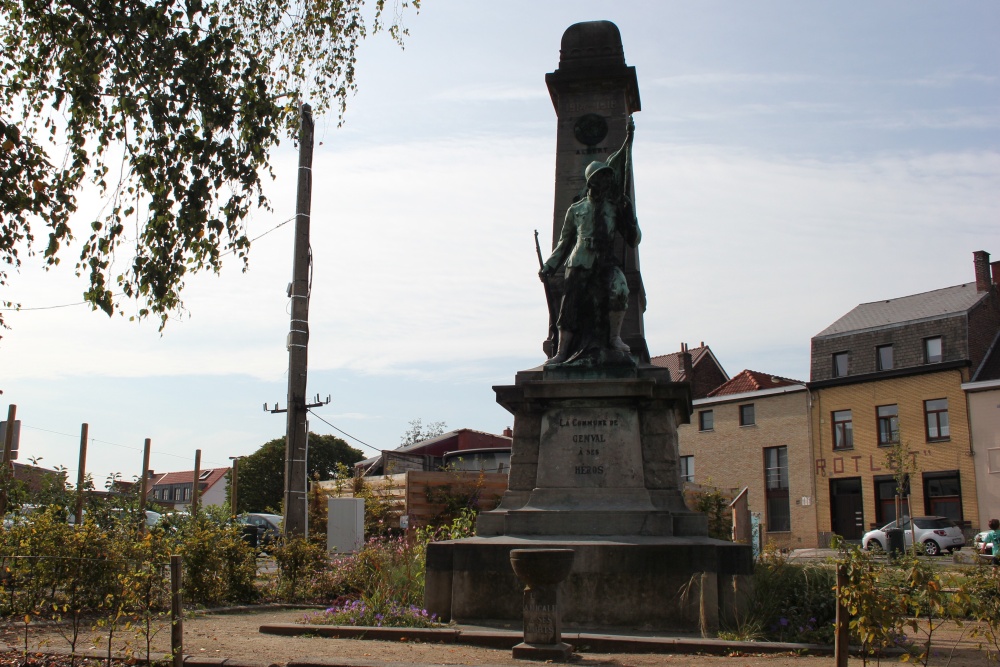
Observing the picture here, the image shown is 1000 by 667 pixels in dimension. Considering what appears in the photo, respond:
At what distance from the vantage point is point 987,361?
3981 cm

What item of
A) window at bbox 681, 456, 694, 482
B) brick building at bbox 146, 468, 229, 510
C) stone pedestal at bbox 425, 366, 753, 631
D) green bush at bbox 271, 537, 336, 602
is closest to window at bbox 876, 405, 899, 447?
window at bbox 681, 456, 694, 482

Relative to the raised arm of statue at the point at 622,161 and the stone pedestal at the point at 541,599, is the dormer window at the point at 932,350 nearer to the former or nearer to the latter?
the raised arm of statue at the point at 622,161

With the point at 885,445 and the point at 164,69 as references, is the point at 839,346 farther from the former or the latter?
the point at 164,69

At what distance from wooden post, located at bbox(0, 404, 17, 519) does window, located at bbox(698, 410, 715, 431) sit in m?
34.1

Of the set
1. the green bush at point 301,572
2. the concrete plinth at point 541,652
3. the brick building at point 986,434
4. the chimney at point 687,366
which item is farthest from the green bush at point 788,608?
the chimney at point 687,366

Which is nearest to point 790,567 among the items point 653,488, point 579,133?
point 653,488

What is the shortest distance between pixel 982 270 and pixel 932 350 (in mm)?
4418

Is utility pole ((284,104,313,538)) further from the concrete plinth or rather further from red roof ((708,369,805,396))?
red roof ((708,369,805,396))

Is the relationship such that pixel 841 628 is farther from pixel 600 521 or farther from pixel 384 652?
pixel 600 521

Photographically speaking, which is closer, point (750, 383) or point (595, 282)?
point (595, 282)

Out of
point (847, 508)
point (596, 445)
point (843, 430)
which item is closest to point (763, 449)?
point (843, 430)

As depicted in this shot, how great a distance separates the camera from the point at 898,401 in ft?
137

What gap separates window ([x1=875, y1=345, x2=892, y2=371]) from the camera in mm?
42656

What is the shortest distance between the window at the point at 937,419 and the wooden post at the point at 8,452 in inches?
1306
